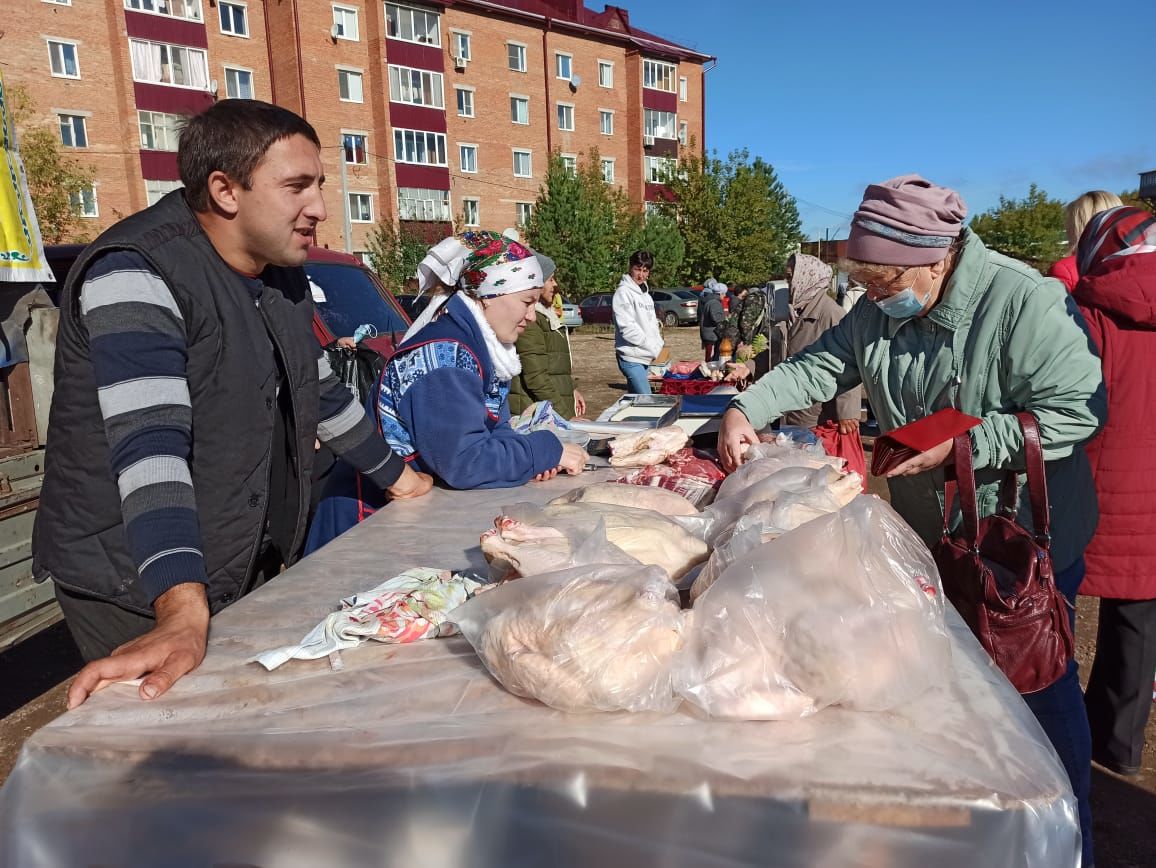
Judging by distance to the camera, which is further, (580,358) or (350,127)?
(350,127)

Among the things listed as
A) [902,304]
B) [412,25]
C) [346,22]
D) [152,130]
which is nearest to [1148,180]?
[412,25]

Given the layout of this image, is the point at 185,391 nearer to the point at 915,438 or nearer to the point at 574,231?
the point at 915,438

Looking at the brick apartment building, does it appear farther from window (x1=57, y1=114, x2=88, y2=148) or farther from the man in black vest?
the man in black vest

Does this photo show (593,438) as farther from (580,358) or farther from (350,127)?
(350,127)

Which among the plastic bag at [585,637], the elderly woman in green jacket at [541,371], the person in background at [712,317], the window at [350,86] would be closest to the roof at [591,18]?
the window at [350,86]

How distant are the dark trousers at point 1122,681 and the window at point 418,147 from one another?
33.2m

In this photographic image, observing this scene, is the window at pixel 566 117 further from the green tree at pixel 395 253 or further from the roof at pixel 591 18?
the green tree at pixel 395 253

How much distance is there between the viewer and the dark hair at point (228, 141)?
5.64 feet

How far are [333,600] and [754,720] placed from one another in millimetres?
958

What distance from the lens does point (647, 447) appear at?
9.09 feet

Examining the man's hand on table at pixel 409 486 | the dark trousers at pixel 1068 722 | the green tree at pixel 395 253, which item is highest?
the green tree at pixel 395 253

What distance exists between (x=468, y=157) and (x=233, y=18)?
10368mm

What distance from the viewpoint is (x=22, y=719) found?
362 centimetres

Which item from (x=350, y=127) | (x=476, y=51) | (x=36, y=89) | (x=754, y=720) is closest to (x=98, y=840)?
(x=754, y=720)
